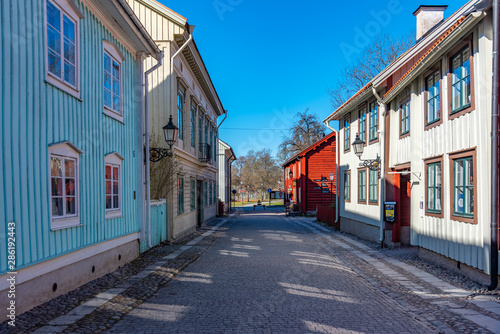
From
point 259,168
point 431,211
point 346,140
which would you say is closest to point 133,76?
point 431,211

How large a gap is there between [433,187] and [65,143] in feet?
25.8

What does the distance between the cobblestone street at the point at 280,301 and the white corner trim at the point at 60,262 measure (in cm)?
61

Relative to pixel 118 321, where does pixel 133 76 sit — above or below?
above

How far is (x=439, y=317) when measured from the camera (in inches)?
217

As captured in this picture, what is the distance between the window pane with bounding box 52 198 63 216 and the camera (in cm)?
652

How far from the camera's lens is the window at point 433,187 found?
30.8 feet

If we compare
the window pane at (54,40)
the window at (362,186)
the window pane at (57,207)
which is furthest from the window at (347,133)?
the window pane at (57,207)

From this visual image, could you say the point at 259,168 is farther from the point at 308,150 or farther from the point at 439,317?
the point at 439,317

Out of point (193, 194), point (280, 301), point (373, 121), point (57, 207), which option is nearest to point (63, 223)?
point (57, 207)

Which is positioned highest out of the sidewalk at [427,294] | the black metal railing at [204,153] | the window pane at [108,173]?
the black metal railing at [204,153]

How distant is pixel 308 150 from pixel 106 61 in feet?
79.8

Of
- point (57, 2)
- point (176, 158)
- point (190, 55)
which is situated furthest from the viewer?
point (190, 55)

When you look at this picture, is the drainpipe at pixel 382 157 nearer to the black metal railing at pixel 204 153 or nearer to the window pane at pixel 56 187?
the window pane at pixel 56 187

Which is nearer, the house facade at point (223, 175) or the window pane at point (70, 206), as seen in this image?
the window pane at point (70, 206)
